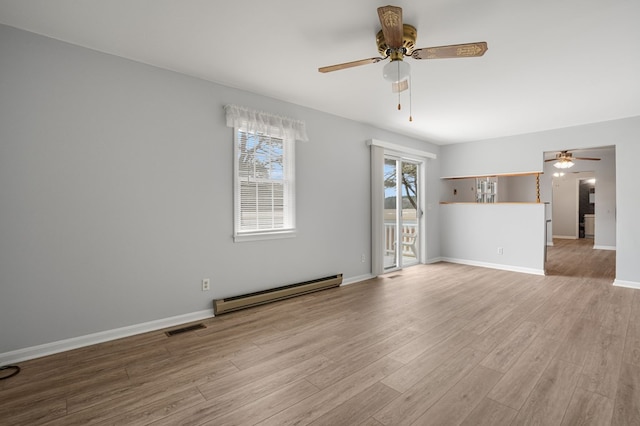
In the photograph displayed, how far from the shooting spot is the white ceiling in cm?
209

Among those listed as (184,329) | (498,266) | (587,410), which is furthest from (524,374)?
(498,266)

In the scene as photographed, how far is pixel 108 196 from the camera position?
2.68 metres

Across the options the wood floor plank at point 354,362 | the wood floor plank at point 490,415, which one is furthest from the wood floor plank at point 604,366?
the wood floor plank at point 354,362

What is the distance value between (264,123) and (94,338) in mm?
2766

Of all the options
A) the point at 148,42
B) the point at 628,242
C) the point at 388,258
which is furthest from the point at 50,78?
the point at 628,242

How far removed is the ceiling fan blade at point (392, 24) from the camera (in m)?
1.80

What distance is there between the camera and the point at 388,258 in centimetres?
571

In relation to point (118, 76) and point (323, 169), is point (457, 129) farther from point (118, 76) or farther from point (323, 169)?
point (118, 76)

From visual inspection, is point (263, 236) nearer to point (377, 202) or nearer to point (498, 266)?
point (377, 202)

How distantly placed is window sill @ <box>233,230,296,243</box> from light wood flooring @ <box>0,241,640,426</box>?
0.84m

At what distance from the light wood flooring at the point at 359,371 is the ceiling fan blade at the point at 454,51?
235 cm

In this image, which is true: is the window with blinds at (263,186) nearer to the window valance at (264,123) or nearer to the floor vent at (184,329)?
the window valance at (264,123)

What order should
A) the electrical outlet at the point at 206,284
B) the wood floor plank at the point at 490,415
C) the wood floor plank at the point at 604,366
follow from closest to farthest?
the wood floor plank at the point at 490,415, the wood floor plank at the point at 604,366, the electrical outlet at the point at 206,284

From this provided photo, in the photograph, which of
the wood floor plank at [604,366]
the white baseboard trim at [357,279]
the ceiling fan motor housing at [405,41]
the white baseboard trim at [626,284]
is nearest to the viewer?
the wood floor plank at [604,366]
